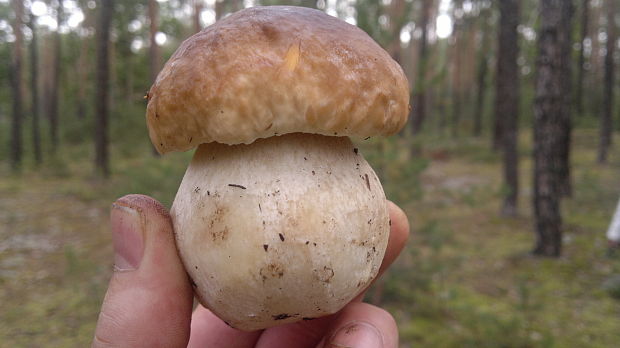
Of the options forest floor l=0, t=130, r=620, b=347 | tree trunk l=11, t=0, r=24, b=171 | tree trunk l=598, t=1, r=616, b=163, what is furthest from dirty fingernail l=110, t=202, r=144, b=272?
tree trunk l=598, t=1, r=616, b=163

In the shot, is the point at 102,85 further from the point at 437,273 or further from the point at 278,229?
the point at 278,229

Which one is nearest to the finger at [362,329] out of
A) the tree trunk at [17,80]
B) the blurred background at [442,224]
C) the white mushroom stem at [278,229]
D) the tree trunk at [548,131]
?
the white mushroom stem at [278,229]

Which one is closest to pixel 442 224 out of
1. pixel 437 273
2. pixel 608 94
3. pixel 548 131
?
pixel 437 273

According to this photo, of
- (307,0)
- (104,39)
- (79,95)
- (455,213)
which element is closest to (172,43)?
(79,95)

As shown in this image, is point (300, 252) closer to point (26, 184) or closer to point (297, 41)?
point (297, 41)

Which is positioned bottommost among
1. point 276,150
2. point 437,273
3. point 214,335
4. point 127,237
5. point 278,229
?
point 437,273

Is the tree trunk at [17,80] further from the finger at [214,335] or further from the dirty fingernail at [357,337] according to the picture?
the dirty fingernail at [357,337]
